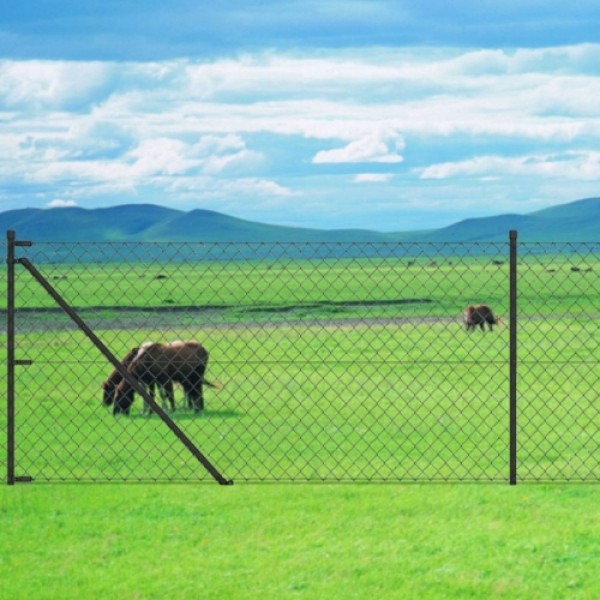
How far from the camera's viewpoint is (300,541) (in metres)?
9.02

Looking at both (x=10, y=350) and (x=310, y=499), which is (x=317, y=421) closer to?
(x=310, y=499)

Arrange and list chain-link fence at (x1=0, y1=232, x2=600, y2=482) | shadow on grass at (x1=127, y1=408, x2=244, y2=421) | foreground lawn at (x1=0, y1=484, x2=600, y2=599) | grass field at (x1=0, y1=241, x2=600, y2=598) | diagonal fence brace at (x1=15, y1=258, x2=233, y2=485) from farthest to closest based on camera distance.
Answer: shadow on grass at (x1=127, y1=408, x2=244, y2=421) < chain-link fence at (x1=0, y1=232, x2=600, y2=482) < diagonal fence brace at (x1=15, y1=258, x2=233, y2=485) < grass field at (x1=0, y1=241, x2=600, y2=598) < foreground lawn at (x1=0, y1=484, x2=600, y2=599)

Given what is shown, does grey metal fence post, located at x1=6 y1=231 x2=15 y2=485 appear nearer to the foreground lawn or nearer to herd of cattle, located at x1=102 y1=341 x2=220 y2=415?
the foreground lawn

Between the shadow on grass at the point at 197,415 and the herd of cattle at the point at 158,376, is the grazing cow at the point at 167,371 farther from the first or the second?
the shadow on grass at the point at 197,415

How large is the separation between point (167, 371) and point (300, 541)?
32.1 feet

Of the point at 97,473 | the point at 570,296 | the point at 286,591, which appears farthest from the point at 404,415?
the point at 570,296

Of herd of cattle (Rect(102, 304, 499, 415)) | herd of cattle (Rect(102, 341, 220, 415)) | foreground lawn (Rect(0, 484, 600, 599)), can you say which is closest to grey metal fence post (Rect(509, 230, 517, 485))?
foreground lawn (Rect(0, 484, 600, 599))

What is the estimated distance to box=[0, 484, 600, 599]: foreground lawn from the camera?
7.91 metres

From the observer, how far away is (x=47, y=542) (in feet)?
30.1

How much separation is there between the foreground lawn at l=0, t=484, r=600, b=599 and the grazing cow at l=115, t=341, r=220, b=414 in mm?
7097

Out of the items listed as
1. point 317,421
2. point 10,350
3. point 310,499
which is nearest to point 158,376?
point 317,421

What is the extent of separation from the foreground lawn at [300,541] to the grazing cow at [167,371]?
279 inches

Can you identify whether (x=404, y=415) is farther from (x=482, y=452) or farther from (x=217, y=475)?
(x=217, y=475)

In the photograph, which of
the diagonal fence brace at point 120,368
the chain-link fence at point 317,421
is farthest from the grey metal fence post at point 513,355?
the diagonal fence brace at point 120,368
